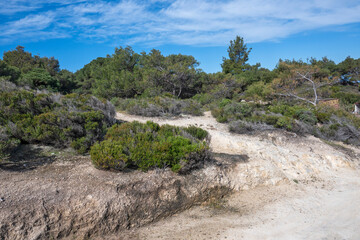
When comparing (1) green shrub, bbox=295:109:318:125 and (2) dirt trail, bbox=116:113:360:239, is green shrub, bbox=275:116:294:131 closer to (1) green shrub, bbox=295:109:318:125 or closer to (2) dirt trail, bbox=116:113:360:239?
(2) dirt trail, bbox=116:113:360:239

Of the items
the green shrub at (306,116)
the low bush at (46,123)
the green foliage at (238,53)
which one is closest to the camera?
the low bush at (46,123)

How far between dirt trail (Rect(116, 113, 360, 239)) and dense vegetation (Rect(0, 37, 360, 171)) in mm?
1313

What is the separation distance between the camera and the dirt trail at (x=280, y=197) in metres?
4.79

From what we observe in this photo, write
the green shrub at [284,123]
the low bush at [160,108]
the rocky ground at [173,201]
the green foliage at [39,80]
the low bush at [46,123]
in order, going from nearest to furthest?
the rocky ground at [173,201] < the low bush at [46,123] < the green shrub at [284,123] < the low bush at [160,108] < the green foliage at [39,80]

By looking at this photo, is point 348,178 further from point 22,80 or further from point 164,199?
point 22,80

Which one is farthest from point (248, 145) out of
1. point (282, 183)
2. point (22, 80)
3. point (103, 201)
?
point (22, 80)

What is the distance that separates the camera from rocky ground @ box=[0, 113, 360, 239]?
435 centimetres

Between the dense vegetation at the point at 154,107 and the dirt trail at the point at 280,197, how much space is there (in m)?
1.31

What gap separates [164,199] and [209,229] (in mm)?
1170

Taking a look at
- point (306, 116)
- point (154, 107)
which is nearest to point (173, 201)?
point (154, 107)

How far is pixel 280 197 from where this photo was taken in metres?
6.31

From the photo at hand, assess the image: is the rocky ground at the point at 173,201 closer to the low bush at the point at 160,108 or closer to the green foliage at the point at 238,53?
the low bush at the point at 160,108

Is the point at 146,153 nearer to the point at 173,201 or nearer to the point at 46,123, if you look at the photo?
the point at 173,201

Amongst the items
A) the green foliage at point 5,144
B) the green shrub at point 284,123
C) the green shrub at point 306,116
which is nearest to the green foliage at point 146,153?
the green foliage at point 5,144
